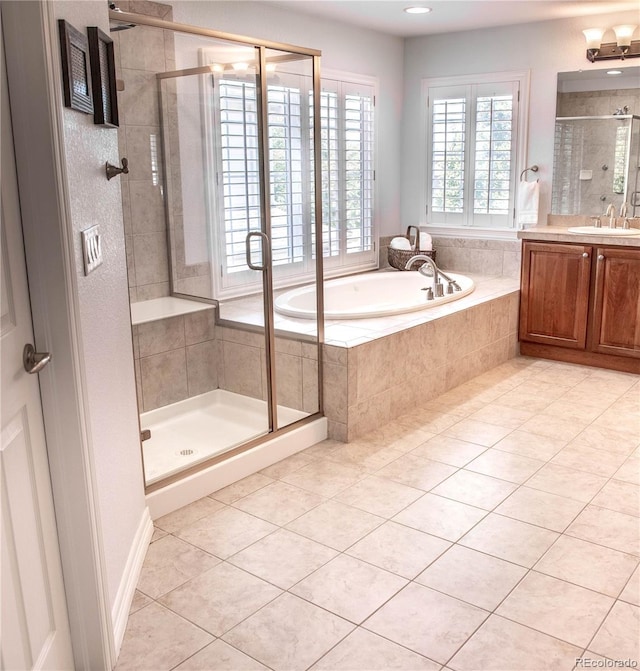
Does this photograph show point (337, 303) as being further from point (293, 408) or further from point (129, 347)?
point (129, 347)

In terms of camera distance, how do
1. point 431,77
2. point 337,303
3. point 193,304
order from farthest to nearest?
1. point 431,77
2. point 337,303
3. point 193,304

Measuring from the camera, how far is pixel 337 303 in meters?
4.95

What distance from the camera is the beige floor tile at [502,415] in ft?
12.3

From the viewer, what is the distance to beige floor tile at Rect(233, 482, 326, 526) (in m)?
2.77

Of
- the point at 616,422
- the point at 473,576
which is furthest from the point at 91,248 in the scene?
the point at 616,422

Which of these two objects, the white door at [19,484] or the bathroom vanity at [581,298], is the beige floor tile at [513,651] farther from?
the bathroom vanity at [581,298]

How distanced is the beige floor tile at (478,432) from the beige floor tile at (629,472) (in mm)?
592

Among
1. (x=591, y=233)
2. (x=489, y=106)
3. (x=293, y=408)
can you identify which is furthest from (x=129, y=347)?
(x=489, y=106)

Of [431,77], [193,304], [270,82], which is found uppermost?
[431,77]

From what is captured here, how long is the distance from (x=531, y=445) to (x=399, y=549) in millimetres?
1220

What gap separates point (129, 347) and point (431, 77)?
3998 mm

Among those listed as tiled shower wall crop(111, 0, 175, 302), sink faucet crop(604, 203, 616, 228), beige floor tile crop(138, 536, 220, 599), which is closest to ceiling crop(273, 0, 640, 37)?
sink faucet crop(604, 203, 616, 228)

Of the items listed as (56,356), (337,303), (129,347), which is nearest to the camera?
(56,356)

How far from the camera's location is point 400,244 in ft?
17.9
